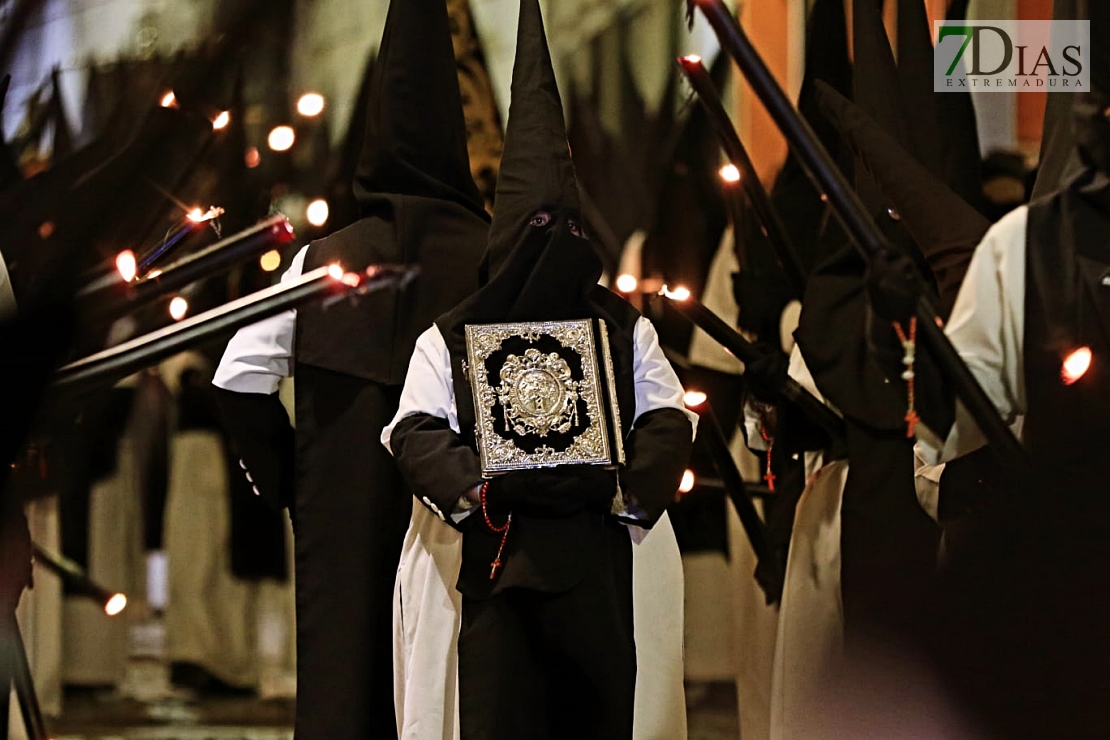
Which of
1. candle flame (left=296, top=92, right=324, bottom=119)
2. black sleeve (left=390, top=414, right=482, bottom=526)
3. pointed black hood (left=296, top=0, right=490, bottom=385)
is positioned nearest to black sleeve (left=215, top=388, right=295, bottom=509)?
pointed black hood (left=296, top=0, right=490, bottom=385)

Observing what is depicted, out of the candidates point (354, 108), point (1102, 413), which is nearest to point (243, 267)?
point (354, 108)

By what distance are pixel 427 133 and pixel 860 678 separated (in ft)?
4.76

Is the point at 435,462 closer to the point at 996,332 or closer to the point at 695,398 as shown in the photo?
the point at 695,398

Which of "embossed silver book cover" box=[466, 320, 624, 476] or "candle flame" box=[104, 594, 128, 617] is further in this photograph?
"candle flame" box=[104, 594, 128, 617]

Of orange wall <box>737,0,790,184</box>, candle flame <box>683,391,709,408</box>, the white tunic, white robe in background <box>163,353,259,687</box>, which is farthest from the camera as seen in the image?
white robe in background <box>163,353,259,687</box>

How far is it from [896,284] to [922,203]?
236 mm

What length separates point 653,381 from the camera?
2570 mm

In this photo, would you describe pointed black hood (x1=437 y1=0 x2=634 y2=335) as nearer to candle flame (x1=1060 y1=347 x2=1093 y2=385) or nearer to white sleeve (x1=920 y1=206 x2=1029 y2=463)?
white sleeve (x1=920 y1=206 x2=1029 y2=463)

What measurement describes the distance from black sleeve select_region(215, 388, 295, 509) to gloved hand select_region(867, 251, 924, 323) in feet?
4.29

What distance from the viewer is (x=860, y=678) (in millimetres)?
2557

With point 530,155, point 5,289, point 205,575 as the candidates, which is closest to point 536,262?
point 530,155

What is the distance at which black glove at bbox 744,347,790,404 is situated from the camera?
2748 mm

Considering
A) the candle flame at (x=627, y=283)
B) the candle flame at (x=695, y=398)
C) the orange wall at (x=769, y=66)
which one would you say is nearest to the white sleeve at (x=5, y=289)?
the candle flame at (x=627, y=283)

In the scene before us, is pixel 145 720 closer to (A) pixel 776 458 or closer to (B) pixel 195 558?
(B) pixel 195 558
